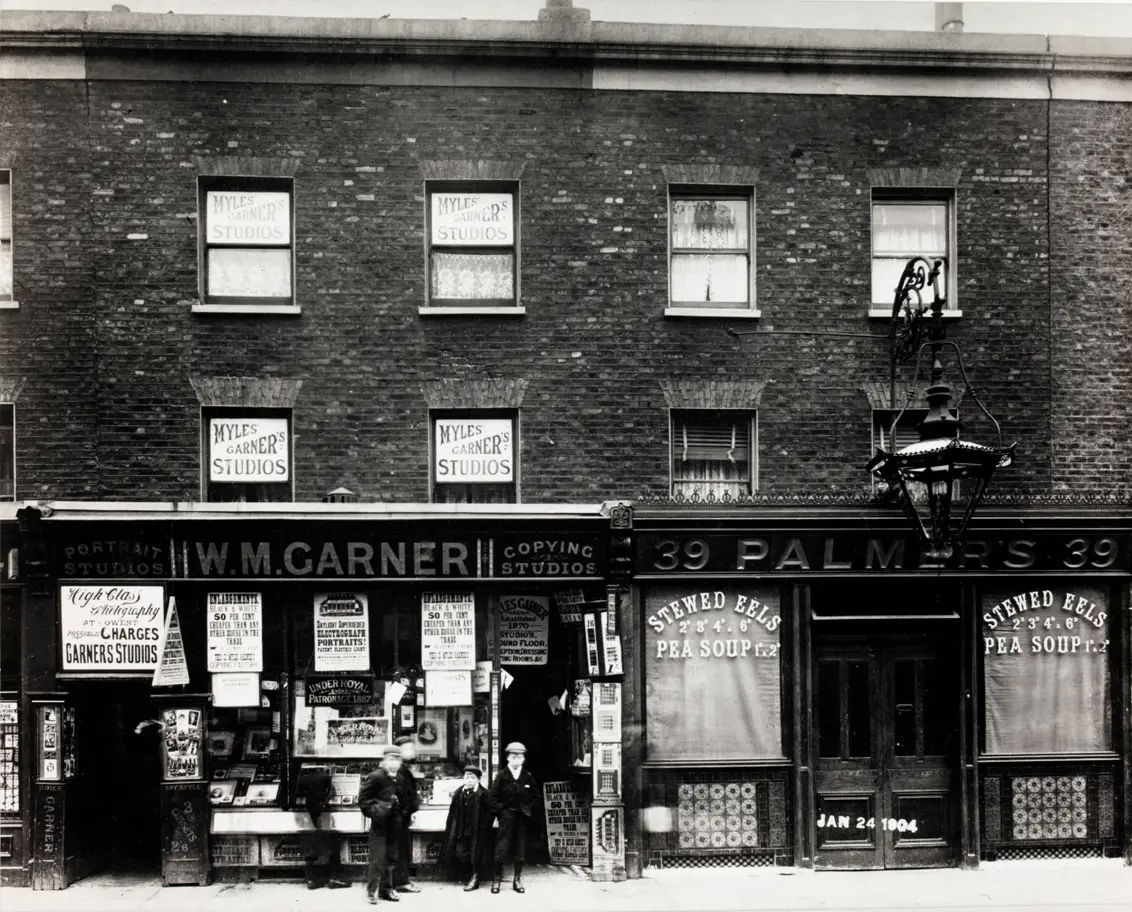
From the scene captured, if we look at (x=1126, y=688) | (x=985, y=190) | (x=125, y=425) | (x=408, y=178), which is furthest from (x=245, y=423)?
(x=1126, y=688)

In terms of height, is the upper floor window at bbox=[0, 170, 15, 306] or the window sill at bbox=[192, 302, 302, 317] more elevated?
the upper floor window at bbox=[0, 170, 15, 306]

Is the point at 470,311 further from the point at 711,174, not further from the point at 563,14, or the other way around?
the point at 563,14

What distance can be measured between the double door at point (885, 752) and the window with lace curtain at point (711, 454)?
224cm

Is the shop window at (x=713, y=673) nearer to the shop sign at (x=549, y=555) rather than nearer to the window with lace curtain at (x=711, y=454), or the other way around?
the shop sign at (x=549, y=555)

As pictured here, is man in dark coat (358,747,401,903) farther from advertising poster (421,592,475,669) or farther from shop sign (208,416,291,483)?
shop sign (208,416,291,483)

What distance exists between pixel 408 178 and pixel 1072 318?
8.31 metres

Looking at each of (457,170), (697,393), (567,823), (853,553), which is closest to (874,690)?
(853,553)

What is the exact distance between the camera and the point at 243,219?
1285 cm

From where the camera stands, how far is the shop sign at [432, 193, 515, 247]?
1298 cm

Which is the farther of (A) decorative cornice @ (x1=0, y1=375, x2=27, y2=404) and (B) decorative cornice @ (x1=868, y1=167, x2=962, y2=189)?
(B) decorative cornice @ (x1=868, y1=167, x2=962, y2=189)

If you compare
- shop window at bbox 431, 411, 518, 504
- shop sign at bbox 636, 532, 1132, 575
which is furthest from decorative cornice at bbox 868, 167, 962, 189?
shop window at bbox 431, 411, 518, 504

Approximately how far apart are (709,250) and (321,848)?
27.3 feet

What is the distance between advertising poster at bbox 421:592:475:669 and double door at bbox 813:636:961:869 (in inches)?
165

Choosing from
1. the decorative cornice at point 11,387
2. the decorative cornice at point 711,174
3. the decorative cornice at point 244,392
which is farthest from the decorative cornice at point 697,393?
the decorative cornice at point 11,387
